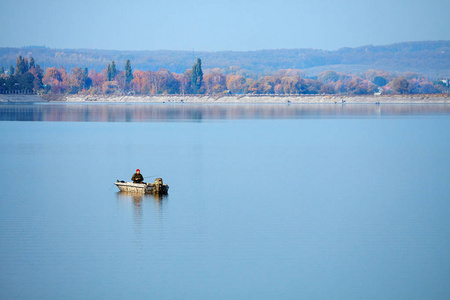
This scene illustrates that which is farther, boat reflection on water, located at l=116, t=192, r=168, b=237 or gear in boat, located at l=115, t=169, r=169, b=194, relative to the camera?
gear in boat, located at l=115, t=169, r=169, b=194

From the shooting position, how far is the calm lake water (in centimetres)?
1333

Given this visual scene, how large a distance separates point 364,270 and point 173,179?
1422 centimetres

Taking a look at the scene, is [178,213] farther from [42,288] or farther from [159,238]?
[42,288]

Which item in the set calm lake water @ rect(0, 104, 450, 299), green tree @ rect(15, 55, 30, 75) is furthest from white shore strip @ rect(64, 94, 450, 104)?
calm lake water @ rect(0, 104, 450, 299)

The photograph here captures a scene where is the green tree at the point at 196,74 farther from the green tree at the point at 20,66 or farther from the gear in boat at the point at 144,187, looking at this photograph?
the gear in boat at the point at 144,187

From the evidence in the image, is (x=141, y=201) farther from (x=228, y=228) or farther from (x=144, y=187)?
(x=228, y=228)

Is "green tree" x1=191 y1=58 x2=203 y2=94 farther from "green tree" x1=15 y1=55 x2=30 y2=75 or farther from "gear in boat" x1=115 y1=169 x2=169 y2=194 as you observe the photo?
"gear in boat" x1=115 y1=169 x2=169 y2=194

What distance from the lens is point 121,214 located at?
65.7 ft

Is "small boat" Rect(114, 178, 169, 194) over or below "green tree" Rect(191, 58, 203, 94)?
below

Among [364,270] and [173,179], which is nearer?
[364,270]

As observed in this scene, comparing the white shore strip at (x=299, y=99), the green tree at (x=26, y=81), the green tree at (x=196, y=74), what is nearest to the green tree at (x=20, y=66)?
the green tree at (x=26, y=81)

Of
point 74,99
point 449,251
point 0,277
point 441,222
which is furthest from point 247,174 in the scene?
point 74,99

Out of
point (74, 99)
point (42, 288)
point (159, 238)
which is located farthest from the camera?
point (74, 99)

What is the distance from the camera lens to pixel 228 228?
18.0 m
